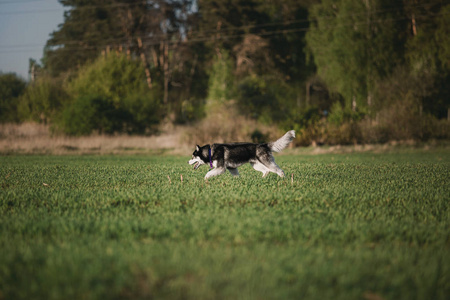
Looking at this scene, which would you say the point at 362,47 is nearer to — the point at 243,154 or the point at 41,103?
the point at 41,103

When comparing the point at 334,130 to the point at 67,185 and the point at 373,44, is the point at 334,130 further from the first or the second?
the point at 67,185

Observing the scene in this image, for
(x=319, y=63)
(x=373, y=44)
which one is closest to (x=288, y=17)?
(x=319, y=63)

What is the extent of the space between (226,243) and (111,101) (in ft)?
102

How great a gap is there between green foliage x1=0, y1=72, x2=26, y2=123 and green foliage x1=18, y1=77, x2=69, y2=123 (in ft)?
6.90

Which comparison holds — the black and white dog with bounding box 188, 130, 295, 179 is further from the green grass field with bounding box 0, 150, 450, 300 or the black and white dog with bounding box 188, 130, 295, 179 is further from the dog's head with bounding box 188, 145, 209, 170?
the green grass field with bounding box 0, 150, 450, 300

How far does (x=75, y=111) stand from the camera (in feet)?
101

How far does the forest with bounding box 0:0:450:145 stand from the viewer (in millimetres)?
27500

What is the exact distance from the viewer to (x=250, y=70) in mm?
44312

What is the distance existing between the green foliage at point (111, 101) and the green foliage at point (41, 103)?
1.67 meters

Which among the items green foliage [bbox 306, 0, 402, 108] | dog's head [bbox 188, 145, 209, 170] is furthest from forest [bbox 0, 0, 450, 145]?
dog's head [bbox 188, 145, 209, 170]

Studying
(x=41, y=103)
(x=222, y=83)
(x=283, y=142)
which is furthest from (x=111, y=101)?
(x=283, y=142)

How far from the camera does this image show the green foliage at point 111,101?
101ft

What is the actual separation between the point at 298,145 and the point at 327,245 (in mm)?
22508

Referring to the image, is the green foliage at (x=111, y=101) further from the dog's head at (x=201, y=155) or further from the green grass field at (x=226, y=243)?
the green grass field at (x=226, y=243)
